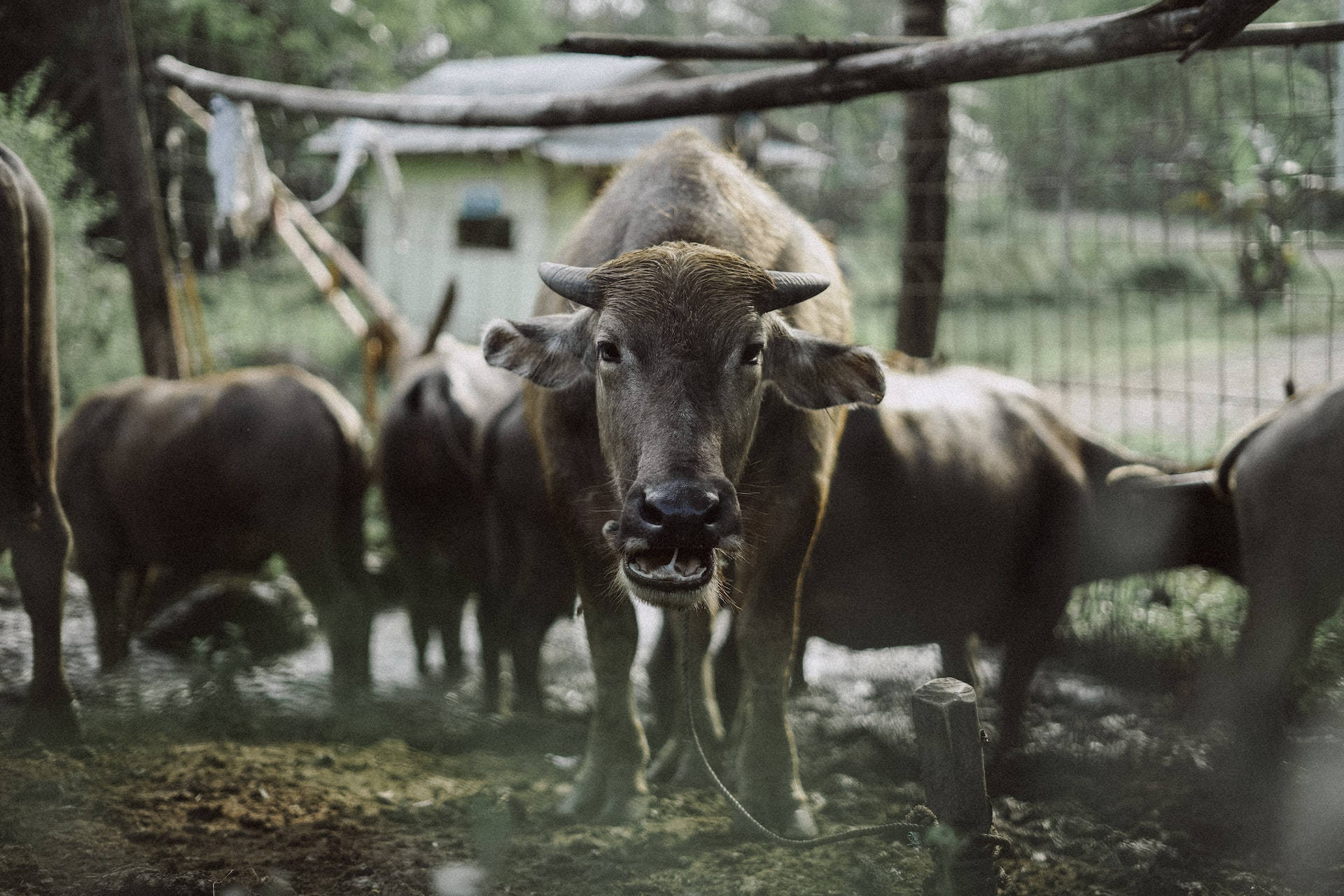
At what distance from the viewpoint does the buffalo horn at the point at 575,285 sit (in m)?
3.60

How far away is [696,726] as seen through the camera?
479 cm

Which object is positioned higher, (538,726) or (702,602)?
(702,602)

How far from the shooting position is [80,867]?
11.1ft

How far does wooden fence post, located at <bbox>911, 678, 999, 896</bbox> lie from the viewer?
310 cm

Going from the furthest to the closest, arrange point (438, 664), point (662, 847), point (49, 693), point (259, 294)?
point (259, 294) < point (438, 664) < point (49, 693) < point (662, 847)

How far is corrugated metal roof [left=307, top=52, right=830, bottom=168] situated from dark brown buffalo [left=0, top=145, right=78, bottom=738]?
11.4m

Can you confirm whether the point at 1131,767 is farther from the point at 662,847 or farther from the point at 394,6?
the point at 394,6

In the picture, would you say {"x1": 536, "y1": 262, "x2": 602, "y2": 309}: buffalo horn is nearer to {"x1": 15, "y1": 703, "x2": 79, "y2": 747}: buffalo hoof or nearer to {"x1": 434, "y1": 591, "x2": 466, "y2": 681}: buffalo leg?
{"x1": 15, "y1": 703, "x2": 79, "y2": 747}: buffalo hoof

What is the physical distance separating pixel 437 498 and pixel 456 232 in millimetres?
13531

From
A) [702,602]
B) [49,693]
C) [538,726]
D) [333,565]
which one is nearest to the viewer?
[702,602]

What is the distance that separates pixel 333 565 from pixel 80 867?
2502mm

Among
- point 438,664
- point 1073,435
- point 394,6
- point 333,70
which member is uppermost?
point 394,6

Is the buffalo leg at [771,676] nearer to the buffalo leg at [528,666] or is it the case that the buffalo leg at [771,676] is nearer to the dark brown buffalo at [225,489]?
the buffalo leg at [528,666]

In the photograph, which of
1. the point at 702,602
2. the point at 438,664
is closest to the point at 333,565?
the point at 438,664
